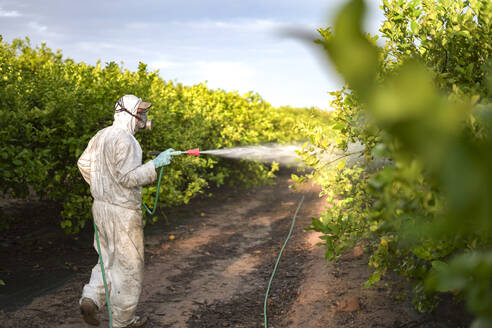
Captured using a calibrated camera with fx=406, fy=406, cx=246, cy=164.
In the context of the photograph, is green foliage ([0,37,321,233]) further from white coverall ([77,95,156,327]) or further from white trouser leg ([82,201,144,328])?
white trouser leg ([82,201,144,328])

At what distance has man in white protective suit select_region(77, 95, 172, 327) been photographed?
4.22 metres

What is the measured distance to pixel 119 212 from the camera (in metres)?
4.26

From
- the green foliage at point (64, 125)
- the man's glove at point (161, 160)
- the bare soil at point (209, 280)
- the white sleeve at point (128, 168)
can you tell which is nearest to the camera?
the white sleeve at point (128, 168)

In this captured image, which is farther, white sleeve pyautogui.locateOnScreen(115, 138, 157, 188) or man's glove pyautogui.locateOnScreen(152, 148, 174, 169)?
man's glove pyautogui.locateOnScreen(152, 148, 174, 169)

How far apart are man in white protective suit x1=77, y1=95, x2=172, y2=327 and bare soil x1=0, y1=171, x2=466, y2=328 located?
53cm

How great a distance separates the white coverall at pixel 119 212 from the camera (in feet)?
13.8

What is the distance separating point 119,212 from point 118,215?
33 millimetres

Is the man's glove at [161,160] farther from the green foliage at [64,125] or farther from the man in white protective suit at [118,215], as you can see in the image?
the green foliage at [64,125]

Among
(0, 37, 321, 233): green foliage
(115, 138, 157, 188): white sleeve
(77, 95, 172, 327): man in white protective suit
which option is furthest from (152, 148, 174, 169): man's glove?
(0, 37, 321, 233): green foliage

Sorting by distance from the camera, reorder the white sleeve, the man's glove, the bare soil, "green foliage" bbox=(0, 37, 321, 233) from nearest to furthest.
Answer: the white sleeve → the man's glove → the bare soil → "green foliage" bbox=(0, 37, 321, 233)

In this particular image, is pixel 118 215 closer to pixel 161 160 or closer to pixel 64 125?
pixel 161 160

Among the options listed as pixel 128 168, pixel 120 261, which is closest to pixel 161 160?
pixel 128 168

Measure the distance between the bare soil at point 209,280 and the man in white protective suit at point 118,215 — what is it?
53 cm

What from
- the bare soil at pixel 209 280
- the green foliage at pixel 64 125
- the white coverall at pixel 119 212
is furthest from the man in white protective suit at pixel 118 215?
the green foliage at pixel 64 125
